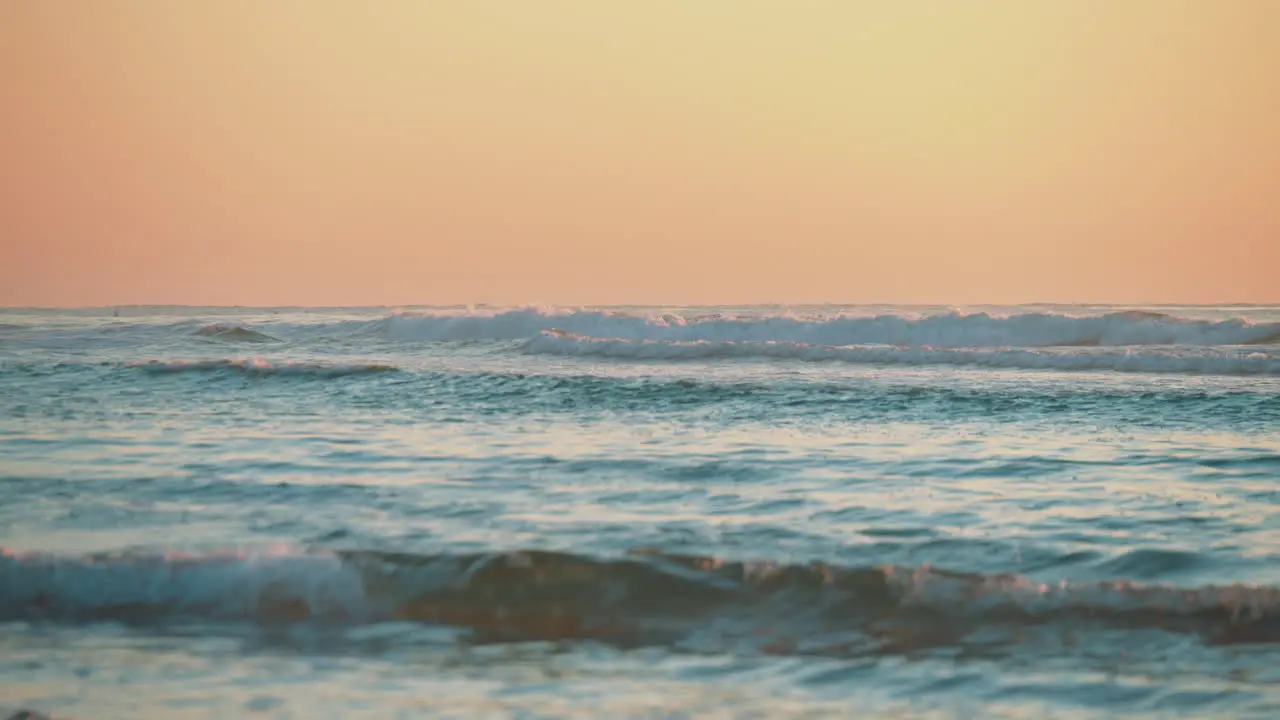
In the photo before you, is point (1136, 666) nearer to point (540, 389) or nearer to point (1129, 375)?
point (540, 389)

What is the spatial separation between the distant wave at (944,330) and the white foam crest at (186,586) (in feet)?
63.0

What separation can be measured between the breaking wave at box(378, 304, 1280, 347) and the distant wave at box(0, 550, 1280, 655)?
1803cm

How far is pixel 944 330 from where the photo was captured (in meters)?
24.0

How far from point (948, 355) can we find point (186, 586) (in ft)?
48.8

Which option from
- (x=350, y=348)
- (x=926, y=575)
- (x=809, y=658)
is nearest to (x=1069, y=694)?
(x=809, y=658)

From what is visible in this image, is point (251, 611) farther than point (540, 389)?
No

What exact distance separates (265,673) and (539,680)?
33.7 inches

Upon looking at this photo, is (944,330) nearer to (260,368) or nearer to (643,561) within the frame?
(260,368)

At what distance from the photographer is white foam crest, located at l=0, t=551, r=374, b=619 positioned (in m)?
4.62

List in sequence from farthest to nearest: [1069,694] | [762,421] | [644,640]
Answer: [762,421] → [644,640] → [1069,694]

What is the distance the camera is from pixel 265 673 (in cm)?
388

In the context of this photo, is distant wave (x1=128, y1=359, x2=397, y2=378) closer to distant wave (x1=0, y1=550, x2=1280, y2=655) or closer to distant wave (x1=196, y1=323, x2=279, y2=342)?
distant wave (x1=0, y1=550, x2=1280, y2=655)

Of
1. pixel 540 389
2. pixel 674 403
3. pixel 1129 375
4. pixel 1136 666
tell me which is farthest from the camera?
pixel 1129 375

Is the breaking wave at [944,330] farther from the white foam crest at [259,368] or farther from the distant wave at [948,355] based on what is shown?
the white foam crest at [259,368]
